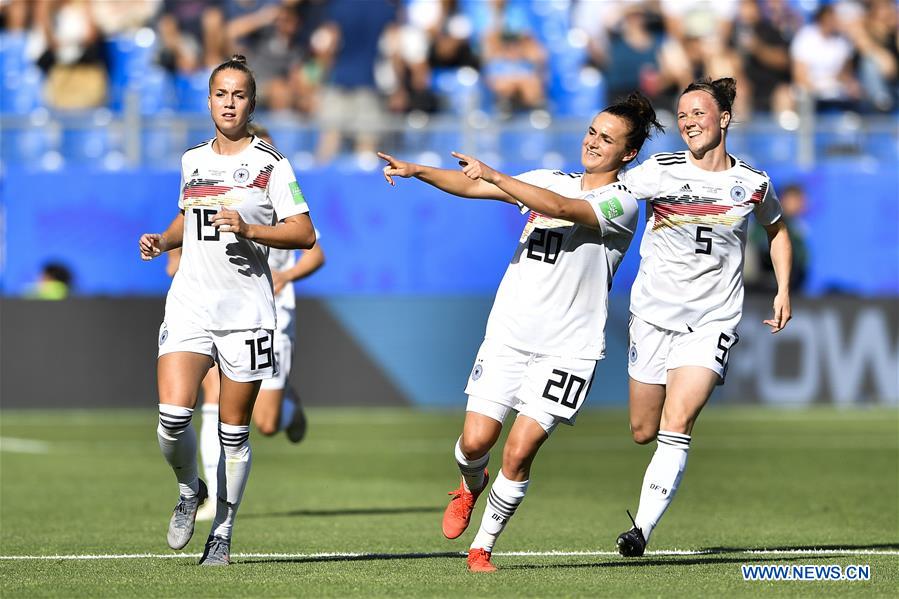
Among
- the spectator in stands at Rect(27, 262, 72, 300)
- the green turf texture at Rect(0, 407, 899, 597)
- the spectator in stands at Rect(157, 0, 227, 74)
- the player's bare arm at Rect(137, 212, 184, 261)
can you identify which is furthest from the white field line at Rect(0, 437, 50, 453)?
the player's bare arm at Rect(137, 212, 184, 261)

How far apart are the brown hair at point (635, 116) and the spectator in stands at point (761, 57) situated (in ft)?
43.8

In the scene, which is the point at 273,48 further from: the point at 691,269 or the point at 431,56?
the point at 691,269

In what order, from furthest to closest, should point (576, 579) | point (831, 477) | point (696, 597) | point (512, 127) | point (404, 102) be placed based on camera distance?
1. point (404, 102)
2. point (512, 127)
3. point (831, 477)
4. point (576, 579)
5. point (696, 597)

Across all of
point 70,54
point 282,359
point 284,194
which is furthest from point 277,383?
point 70,54

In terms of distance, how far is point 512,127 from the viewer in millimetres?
18875

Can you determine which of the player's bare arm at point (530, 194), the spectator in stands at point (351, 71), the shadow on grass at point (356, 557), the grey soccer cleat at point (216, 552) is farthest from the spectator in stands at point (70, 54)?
the player's bare arm at point (530, 194)

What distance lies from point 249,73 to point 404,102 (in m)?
12.6

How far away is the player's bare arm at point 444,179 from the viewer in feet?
25.0

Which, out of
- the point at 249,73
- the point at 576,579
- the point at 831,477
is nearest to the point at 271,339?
the point at 249,73

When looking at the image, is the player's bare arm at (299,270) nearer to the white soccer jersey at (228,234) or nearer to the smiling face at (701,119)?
the white soccer jersey at (228,234)

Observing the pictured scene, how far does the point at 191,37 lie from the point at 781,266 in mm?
14144

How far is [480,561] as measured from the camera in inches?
315

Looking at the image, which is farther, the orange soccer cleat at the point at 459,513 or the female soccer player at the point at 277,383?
the female soccer player at the point at 277,383

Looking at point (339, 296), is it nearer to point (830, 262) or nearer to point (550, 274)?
point (830, 262)
